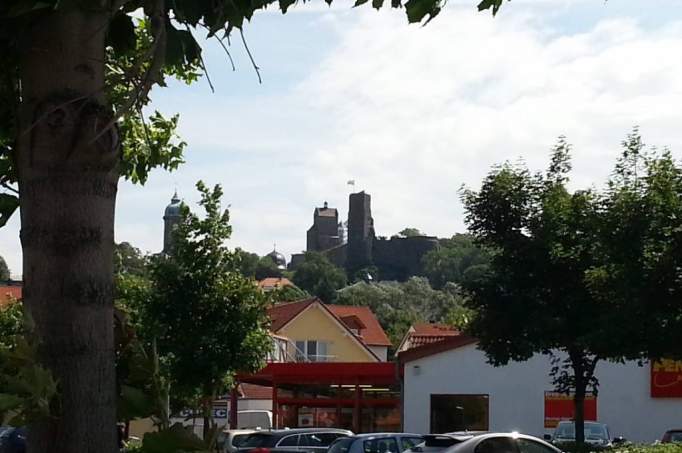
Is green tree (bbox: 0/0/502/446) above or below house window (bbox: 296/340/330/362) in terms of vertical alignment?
below

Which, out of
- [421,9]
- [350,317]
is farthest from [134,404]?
[350,317]

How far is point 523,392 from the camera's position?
43812mm

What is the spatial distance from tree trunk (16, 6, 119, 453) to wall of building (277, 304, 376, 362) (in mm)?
68790

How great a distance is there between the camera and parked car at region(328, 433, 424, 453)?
22.9 metres

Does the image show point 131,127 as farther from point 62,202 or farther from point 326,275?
point 326,275

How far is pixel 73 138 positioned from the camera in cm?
341

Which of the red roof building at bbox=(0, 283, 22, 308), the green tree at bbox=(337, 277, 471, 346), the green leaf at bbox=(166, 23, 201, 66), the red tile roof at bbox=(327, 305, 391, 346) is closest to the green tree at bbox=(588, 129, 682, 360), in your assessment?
the red roof building at bbox=(0, 283, 22, 308)

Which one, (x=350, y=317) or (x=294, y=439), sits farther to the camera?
(x=350, y=317)

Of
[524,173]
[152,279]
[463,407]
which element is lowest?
[463,407]

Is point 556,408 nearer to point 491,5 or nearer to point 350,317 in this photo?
point 350,317

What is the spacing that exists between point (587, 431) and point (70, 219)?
111 ft

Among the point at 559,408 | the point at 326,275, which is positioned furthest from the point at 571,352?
the point at 326,275

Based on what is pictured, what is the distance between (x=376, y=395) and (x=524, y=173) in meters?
23.1

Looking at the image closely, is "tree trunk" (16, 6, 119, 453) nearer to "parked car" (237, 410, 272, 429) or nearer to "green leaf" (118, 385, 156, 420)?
"green leaf" (118, 385, 156, 420)
